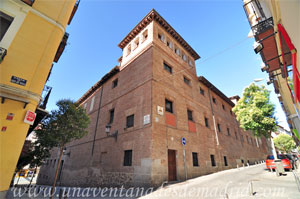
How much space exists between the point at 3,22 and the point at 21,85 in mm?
3185

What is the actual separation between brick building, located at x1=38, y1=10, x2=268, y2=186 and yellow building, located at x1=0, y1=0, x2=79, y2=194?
6.14 meters

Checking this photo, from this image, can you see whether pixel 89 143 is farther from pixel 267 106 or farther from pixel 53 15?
pixel 267 106

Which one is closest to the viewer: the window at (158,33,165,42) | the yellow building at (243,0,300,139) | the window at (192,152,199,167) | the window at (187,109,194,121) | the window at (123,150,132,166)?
the yellow building at (243,0,300,139)

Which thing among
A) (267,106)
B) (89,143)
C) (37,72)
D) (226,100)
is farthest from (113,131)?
(226,100)

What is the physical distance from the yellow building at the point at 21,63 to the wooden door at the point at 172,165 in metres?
7.98

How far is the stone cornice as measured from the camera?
14008 millimetres

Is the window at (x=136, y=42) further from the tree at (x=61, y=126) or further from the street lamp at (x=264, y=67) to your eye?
the street lamp at (x=264, y=67)

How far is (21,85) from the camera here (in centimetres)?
570

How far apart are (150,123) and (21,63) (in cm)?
730

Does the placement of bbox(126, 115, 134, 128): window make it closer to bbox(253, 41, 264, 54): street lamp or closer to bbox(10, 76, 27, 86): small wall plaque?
bbox(10, 76, 27, 86): small wall plaque

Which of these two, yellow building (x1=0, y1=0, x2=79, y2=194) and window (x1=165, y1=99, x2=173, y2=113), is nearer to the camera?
yellow building (x1=0, y1=0, x2=79, y2=194)

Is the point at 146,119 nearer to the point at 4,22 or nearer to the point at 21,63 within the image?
the point at 21,63

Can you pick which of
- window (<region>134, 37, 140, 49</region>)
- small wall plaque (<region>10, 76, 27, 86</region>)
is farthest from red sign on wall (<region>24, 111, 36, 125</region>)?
window (<region>134, 37, 140, 49</region>)

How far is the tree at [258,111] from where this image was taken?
12734mm
